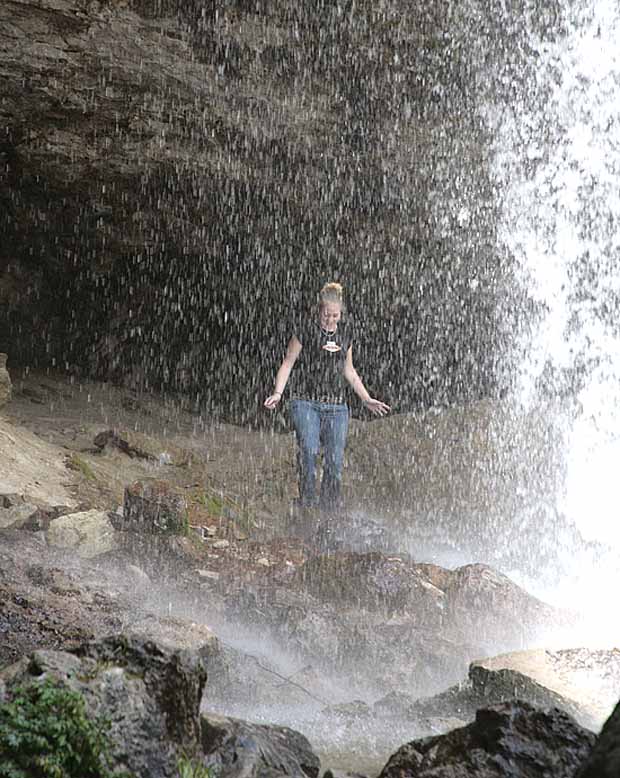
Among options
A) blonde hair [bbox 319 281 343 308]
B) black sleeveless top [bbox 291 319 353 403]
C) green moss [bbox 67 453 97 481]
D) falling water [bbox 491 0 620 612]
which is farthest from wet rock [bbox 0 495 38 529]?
falling water [bbox 491 0 620 612]

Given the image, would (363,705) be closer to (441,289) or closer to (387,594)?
(387,594)

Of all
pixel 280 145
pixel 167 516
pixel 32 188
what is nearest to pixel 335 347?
pixel 167 516

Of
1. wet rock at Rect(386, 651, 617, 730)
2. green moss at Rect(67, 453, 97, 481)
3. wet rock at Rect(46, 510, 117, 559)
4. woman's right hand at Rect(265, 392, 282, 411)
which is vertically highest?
woman's right hand at Rect(265, 392, 282, 411)

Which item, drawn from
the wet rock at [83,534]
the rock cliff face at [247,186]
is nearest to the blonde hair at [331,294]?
the rock cliff face at [247,186]

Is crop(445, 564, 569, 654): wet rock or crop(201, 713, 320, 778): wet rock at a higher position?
crop(201, 713, 320, 778): wet rock

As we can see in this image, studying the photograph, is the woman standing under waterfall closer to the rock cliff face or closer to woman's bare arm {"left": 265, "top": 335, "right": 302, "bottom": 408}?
woman's bare arm {"left": 265, "top": 335, "right": 302, "bottom": 408}

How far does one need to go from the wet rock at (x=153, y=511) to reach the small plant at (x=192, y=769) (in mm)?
3186

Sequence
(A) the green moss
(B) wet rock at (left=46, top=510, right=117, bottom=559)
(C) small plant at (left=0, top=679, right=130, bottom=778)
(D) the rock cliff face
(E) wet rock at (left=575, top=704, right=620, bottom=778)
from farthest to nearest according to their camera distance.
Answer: (D) the rock cliff face, (A) the green moss, (B) wet rock at (left=46, top=510, right=117, bottom=559), (C) small plant at (left=0, top=679, right=130, bottom=778), (E) wet rock at (left=575, top=704, right=620, bottom=778)

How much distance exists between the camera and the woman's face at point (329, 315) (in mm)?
6441

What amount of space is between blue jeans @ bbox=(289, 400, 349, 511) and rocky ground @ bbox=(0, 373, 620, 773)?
0.23 meters

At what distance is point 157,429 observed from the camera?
970 centimetres

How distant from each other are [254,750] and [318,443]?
421cm

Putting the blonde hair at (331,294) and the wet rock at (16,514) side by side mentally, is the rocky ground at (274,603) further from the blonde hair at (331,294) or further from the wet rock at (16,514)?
the blonde hair at (331,294)

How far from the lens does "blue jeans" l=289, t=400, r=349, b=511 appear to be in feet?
21.5
